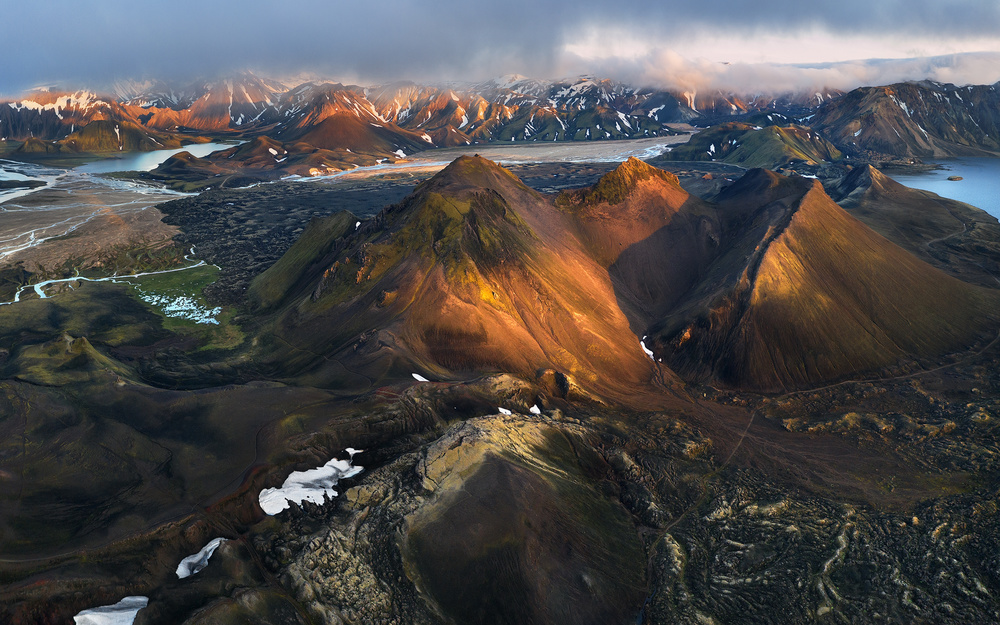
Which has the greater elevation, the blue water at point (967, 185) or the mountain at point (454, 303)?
the blue water at point (967, 185)

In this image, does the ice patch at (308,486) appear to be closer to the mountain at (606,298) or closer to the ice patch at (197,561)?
the ice patch at (197,561)

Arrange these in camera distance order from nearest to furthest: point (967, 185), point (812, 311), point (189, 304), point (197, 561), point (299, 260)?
point (197, 561)
point (812, 311)
point (189, 304)
point (299, 260)
point (967, 185)

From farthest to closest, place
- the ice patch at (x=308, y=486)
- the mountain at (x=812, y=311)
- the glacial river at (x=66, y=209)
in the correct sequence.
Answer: the glacial river at (x=66, y=209) → the mountain at (x=812, y=311) → the ice patch at (x=308, y=486)

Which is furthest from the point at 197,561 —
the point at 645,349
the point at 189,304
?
the point at 189,304

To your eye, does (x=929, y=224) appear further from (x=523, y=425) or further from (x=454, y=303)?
(x=523, y=425)

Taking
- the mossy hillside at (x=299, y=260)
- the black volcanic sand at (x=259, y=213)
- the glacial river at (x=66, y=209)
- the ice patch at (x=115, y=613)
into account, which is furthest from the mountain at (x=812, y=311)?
the glacial river at (x=66, y=209)

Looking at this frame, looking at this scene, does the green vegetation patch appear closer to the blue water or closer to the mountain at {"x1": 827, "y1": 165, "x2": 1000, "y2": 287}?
the mountain at {"x1": 827, "y1": 165, "x2": 1000, "y2": 287}
